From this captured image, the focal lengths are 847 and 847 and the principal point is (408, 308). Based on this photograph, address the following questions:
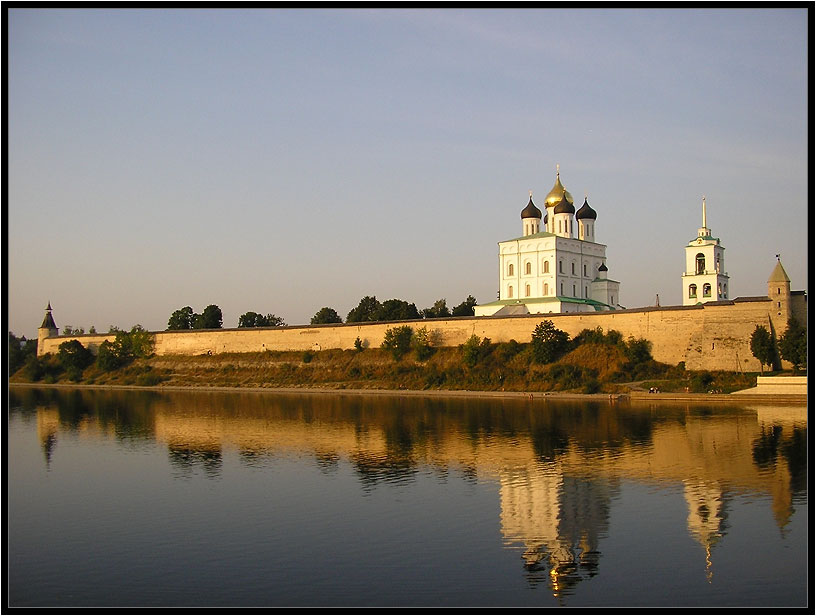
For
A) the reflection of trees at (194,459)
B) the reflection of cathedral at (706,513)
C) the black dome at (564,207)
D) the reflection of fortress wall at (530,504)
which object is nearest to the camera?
the reflection of cathedral at (706,513)

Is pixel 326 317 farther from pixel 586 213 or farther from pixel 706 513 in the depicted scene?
pixel 706 513

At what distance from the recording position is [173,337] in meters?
45.5

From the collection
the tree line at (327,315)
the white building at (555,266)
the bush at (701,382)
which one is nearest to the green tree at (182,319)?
the tree line at (327,315)

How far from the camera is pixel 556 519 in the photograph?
10914mm

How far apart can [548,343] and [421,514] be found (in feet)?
70.5

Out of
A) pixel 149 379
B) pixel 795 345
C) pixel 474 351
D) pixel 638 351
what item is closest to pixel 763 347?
pixel 795 345

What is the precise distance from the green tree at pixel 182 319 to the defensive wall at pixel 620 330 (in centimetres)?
657

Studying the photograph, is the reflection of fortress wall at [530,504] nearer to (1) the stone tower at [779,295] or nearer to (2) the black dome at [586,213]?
(1) the stone tower at [779,295]

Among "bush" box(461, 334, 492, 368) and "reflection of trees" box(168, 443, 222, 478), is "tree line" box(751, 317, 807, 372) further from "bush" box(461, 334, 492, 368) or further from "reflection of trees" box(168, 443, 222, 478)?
"reflection of trees" box(168, 443, 222, 478)

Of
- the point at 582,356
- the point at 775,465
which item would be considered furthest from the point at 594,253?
the point at 775,465

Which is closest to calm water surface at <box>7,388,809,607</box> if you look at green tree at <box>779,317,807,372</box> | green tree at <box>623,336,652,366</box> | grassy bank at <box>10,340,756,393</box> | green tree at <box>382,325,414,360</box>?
green tree at <box>779,317,807,372</box>

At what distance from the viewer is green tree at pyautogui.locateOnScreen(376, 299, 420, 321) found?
142ft

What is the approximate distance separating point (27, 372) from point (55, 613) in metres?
43.8

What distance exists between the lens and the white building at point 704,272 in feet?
145
